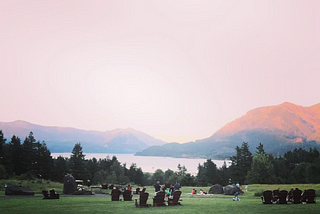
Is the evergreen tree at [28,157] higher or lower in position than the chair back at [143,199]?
higher

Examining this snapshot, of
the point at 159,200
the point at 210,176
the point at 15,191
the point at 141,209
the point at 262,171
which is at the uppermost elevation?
the point at 262,171

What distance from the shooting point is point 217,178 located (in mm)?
103438

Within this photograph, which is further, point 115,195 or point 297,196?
point 115,195

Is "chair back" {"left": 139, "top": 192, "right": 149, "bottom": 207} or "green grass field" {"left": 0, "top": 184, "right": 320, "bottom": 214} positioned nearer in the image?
"green grass field" {"left": 0, "top": 184, "right": 320, "bottom": 214}

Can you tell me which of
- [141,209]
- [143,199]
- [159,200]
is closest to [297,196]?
[159,200]

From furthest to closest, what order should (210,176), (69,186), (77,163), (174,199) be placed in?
(210,176) < (77,163) < (69,186) < (174,199)

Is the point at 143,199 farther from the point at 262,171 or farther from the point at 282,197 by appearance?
the point at 262,171

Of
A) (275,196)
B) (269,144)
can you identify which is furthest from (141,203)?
(269,144)

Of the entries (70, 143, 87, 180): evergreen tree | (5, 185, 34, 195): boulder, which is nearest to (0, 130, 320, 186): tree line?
(70, 143, 87, 180): evergreen tree

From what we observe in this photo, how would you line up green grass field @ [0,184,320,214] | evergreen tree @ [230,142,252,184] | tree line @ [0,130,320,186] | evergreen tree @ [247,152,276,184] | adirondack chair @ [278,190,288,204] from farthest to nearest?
evergreen tree @ [230,142,252,184], evergreen tree @ [247,152,276,184], tree line @ [0,130,320,186], adirondack chair @ [278,190,288,204], green grass field @ [0,184,320,214]

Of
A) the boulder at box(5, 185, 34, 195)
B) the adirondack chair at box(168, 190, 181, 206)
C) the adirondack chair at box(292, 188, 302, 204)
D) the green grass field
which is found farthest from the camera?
the boulder at box(5, 185, 34, 195)

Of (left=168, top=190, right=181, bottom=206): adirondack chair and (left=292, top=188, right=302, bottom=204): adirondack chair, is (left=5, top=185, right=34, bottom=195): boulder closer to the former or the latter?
(left=168, top=190, right=181, bottom=206): adirondack chair

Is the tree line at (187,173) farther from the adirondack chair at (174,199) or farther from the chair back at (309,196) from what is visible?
the adirondack chair at (174,199)

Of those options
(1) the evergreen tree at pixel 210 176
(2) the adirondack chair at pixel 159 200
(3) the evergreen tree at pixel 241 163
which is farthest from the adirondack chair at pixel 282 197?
(1) the evergreen tree at pixel 210 176
